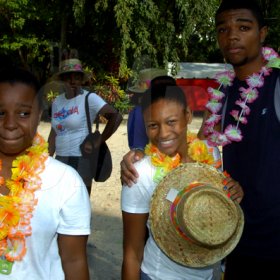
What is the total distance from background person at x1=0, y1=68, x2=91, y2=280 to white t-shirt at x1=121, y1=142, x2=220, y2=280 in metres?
0.21

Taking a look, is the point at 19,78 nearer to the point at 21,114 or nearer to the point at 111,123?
the point at 21,114

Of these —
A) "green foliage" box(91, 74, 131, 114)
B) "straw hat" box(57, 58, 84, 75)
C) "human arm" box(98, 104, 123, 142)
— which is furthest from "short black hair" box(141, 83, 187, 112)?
"green foliage" box(91, 74, 131, 114)

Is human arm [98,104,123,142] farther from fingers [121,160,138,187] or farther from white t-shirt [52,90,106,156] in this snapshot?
fingers [121,160,138,187]

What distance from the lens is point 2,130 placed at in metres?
1.65

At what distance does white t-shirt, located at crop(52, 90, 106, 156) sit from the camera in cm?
381

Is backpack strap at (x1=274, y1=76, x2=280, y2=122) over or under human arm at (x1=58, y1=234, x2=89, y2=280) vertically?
over

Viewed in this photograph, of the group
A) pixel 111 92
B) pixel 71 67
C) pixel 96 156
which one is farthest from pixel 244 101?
pixel 111 92

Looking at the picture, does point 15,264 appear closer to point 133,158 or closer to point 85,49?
point 133,158

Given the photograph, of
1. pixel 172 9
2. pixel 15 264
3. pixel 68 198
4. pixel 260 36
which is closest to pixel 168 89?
pixel 260 36

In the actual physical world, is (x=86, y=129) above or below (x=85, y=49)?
below

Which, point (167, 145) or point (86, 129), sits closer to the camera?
point (167, 145)

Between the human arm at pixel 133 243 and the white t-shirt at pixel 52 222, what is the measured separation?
0.22 meters

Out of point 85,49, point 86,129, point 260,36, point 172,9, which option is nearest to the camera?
point 260,36

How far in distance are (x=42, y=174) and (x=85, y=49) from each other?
11.4 m
